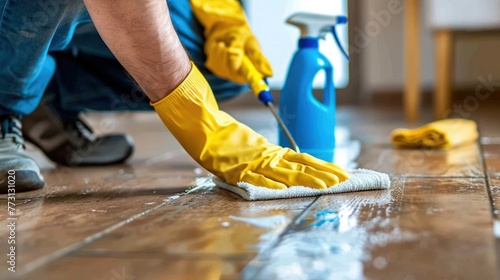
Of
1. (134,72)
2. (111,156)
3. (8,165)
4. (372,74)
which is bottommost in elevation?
(372,74)

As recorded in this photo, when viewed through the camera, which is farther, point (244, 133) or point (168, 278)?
point (244, 133)

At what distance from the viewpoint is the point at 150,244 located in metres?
0.73

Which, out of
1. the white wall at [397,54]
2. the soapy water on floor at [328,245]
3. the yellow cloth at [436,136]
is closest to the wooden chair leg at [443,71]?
the white wall at [397,54]

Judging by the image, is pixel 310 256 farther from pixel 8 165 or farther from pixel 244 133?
pixel 8 165

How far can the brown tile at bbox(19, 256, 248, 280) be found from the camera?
0.62 m

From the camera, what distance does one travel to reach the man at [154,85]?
93cm

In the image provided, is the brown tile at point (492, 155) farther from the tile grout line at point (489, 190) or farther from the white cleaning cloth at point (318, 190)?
the white cleaning cloth at point (318, 190)

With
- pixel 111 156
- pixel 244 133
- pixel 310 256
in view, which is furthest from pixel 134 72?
pixel 111 156

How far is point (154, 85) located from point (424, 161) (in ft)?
2.22

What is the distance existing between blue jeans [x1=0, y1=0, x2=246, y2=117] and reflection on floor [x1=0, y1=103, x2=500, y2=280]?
0.19 meters

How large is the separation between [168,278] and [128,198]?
46 cm

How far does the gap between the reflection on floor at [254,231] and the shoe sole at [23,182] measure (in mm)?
24

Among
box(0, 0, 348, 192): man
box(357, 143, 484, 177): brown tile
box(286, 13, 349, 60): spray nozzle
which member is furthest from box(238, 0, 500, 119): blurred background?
box(0, 0, 348, 192): man

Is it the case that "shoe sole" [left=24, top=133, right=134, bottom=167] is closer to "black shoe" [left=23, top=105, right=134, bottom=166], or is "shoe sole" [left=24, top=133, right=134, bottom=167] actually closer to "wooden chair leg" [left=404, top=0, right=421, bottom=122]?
"black shoe" [left=23, top=105, right=134, bottom=166]
